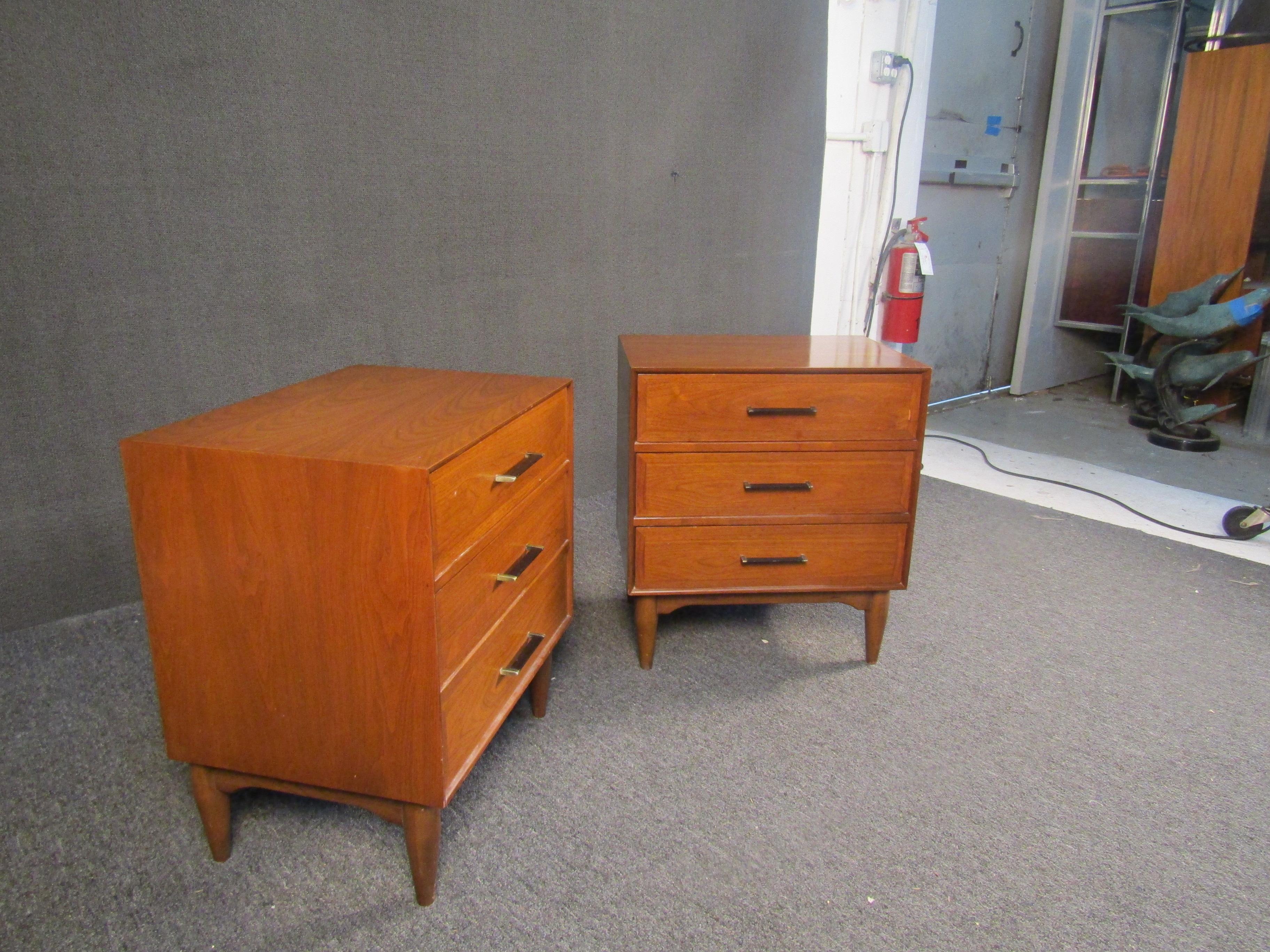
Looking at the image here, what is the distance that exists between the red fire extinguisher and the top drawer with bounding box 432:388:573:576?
2143 millimetres

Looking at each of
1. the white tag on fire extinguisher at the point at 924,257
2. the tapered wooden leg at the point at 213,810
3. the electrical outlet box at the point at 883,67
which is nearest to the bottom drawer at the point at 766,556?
the tapered wooden leg at the point at 213,810

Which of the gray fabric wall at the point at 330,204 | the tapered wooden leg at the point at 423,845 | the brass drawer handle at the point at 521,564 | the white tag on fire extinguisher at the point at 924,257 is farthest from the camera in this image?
the white tag on fire extinguisher at the point at 924,257

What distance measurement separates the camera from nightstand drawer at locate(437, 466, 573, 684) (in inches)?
41.3

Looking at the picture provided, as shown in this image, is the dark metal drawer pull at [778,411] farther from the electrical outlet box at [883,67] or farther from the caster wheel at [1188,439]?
the caster wheel at [1188,439]

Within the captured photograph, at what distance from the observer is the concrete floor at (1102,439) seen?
303cm

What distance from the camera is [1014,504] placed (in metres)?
2.69

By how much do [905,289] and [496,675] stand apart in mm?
2509

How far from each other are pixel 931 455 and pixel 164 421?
8.39 ft

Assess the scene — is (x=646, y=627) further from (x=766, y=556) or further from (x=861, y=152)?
(x=861, y=152)

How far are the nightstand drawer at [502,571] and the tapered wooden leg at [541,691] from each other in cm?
21

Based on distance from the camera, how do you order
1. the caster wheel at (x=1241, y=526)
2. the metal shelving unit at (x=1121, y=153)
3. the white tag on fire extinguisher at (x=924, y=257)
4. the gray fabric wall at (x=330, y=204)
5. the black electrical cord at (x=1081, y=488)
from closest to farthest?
the gray fabric wall at (x=330, y=204), the caster wheel at (x=1241, y=526), the black electrical cord at (x=1081, y=488), the white tag on fire extinguisher at (x=924, y=257), the metal shelving unit at (x=1121, y=153)

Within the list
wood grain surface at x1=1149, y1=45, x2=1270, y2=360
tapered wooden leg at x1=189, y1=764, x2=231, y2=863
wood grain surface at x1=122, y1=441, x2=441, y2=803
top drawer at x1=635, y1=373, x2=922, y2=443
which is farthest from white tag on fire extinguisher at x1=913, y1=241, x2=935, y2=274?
tapered wooden leg at x1=189, y1=764, x2=231, y2=863

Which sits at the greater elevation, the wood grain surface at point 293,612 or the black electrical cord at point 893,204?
the black electrical cord at point 893,204

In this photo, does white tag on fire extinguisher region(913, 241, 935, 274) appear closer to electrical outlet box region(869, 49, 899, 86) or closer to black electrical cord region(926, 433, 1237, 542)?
electrical outlet box region(869, 49, 899, 86)
